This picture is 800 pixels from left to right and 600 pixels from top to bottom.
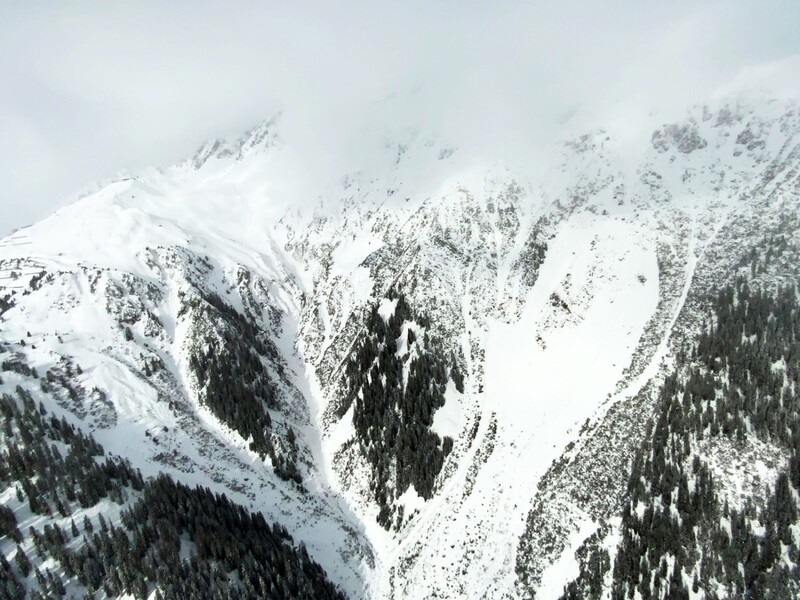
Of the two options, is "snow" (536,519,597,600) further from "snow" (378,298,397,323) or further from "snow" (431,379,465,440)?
"snow" (378,298,397,323)

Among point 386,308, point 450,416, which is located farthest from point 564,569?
point 386,308

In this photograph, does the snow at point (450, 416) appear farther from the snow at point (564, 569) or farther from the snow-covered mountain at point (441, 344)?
the snow at point (564, 569)

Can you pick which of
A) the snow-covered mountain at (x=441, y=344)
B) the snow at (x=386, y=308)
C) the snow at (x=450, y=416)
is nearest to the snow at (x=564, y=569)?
the snow-covered mountain at (x=441, y=344)

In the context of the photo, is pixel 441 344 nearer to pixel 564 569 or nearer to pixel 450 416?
pixel 450 416

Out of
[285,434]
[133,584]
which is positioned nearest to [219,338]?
[285,434]

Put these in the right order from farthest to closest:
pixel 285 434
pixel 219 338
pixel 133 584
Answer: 1. pixel 219 338
2. pixel 285 434
3. pixel 133 584

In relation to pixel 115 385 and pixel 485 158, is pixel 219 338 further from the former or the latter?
pixel 485 158

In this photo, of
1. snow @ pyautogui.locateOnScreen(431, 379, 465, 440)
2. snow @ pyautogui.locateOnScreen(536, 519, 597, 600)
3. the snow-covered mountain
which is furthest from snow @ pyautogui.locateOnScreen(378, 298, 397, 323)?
snow @ pyautogui.locateOnScreen(536, 519, 597, 600)

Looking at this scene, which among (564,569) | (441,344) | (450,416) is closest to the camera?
(564,569)

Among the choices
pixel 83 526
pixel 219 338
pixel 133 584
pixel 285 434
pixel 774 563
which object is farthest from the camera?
pixel 219 338
